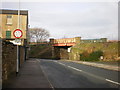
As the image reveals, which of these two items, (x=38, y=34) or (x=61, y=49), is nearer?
(x=61, y=49)

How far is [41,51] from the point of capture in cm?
6391

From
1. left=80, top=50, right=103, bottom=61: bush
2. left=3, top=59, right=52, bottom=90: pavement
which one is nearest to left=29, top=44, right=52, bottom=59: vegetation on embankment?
left=80, top=50, right=103, bottom=61: bush

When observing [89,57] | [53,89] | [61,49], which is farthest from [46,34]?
[53,89]

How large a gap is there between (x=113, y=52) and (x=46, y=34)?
2123 inches

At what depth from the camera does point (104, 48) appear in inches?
1396

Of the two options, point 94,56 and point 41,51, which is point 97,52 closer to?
point 94,56

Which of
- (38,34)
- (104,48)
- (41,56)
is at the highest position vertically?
(38,34)

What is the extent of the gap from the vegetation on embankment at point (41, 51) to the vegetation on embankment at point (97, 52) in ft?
70.3

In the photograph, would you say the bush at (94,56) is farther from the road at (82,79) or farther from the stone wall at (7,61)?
the stone wall at (7,61)

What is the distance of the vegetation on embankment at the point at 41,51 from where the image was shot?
198 feet

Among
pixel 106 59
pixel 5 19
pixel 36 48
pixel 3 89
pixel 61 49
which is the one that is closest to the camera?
pixel 3 89

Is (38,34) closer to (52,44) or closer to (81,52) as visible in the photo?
(52,44)

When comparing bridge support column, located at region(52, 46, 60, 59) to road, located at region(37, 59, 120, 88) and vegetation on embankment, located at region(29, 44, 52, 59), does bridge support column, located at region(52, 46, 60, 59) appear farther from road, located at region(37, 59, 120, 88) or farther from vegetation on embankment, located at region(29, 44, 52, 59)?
road, located at region(37, 59, 120, 88)

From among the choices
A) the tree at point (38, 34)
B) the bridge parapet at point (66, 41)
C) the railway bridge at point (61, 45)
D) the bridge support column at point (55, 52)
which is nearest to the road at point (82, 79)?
the bridge parapet at point (66, 41)
